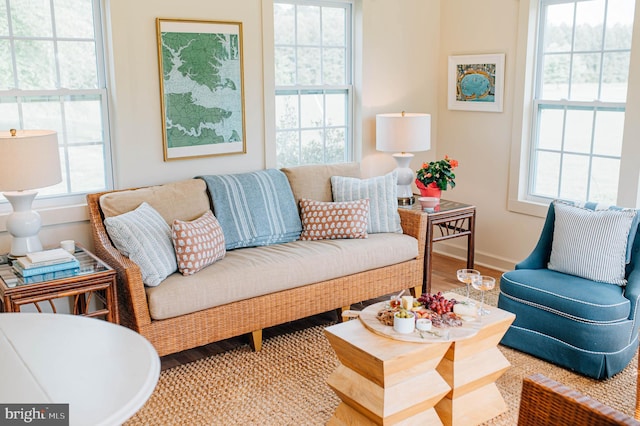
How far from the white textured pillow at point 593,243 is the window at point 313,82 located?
202cm

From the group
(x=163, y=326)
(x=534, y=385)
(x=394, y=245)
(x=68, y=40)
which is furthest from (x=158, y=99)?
(x=534, y=385)

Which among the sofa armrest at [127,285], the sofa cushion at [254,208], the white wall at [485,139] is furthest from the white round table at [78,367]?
the white wall at [485,139]

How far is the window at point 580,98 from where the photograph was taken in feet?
14.5

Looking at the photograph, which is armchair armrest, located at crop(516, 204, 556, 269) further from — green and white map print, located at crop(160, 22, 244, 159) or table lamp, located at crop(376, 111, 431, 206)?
green and white map print, located at crop(160, 22, 244, 159)

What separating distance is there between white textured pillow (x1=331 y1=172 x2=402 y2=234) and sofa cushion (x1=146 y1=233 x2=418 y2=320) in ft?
0.32

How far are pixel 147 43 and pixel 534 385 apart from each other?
10.7 ft

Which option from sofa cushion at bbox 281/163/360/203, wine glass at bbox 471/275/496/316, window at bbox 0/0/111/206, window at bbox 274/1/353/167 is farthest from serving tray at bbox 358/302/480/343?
window at bbox 274/1/353/167

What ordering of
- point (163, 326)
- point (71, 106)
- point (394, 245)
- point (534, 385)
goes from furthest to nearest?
point (394, 245)
point (71, 106)
point (163, 326)
point (534, 385)

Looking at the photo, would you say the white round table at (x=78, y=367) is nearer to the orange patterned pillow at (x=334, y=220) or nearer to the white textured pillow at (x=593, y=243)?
the orange patterned pillow at (x=334, y=220)

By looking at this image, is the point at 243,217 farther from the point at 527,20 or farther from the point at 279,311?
the point at 527,20

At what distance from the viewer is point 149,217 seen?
143 inches

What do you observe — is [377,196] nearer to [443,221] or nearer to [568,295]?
[443,221]

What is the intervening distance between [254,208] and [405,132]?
1.38m

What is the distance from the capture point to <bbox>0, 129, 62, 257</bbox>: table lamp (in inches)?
125
